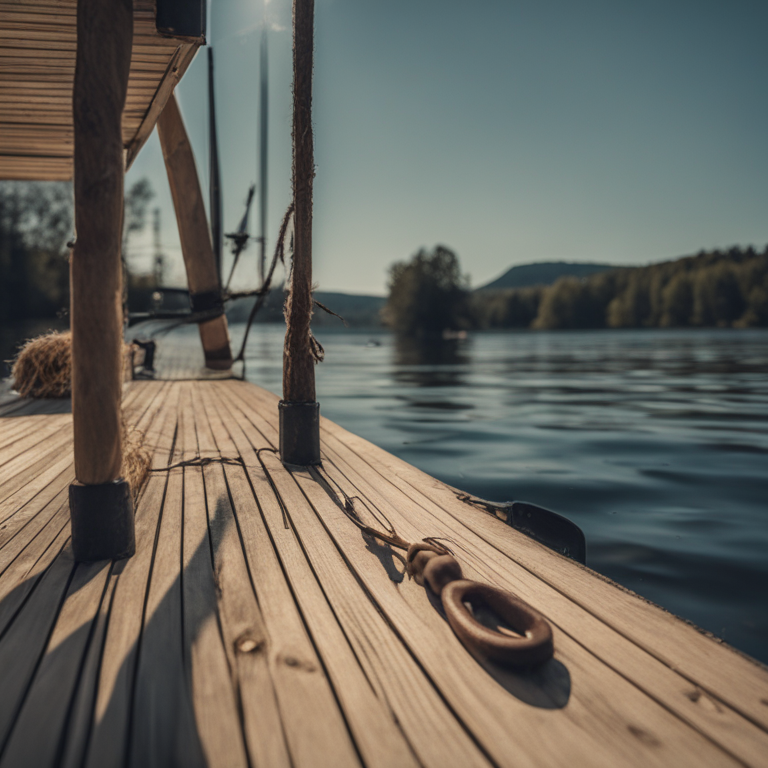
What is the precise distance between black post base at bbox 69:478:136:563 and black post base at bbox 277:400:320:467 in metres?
1.56

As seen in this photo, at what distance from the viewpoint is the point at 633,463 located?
6.53 meters

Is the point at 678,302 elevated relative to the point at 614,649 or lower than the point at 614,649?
elevated

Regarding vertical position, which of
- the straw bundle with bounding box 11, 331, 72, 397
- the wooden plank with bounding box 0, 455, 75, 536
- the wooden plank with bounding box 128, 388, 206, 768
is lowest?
the wooden plank with bounding box 0, 455, 75, 536

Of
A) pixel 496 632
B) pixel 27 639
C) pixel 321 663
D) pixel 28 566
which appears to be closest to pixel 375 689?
pixel 321 663

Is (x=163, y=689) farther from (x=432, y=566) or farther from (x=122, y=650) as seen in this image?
(x=432, y=566)

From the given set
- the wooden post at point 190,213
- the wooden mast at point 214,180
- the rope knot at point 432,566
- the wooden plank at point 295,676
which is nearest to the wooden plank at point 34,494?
the wooden plank at point 295,676

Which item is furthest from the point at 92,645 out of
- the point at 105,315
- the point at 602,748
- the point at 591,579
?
the point at 591,579

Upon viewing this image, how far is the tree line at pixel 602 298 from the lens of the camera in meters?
74.8

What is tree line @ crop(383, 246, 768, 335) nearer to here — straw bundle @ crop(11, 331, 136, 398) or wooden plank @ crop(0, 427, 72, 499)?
straw bundle @ crop(11, 331, 136, 398)

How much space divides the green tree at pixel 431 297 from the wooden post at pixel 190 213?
212 ft

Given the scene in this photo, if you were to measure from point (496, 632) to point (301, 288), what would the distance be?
243cm

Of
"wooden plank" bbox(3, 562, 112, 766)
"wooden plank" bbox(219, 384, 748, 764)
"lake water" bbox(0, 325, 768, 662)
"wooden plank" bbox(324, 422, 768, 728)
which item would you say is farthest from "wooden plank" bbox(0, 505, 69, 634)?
"lake water" bbox(0, 325, 768, 662)

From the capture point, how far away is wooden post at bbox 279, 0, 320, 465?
135 inches

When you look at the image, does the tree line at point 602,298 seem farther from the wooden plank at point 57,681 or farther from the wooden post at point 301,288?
the wooden plank at point 57,681
